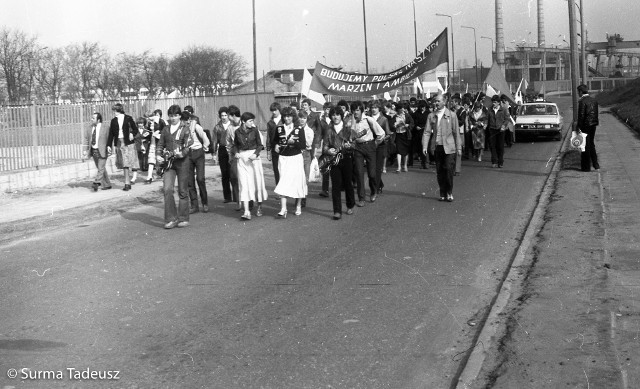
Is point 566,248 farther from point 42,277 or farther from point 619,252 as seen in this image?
point 42,277

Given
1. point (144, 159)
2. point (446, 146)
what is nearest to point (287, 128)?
point (446, 146)

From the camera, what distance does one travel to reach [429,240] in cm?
1039

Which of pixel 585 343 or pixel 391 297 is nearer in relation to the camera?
pixel 585 343

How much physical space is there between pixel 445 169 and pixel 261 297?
7.11 meters

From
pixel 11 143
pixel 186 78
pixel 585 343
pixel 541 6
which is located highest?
pixel 541 6

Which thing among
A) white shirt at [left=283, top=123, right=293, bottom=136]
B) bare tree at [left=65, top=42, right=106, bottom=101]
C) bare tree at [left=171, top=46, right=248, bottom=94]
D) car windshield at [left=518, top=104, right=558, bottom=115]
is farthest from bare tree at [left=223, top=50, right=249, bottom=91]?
white shirt at [left=283, top=123, right=293, bottom=136]

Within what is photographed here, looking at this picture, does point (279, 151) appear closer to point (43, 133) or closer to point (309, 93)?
point (43, 133)

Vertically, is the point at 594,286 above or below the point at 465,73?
below

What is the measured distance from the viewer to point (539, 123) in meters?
30.4

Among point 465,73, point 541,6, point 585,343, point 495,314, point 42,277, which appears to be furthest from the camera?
point 465,73

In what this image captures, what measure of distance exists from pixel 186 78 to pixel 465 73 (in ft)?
198

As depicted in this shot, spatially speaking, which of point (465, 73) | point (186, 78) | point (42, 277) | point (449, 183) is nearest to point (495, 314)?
point (42, 277)

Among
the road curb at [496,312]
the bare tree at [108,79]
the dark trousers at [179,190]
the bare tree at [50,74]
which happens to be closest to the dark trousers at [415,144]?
the road curb at [496,312]

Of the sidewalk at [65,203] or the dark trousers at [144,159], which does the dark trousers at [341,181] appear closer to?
the sidewalk at [65,203]
